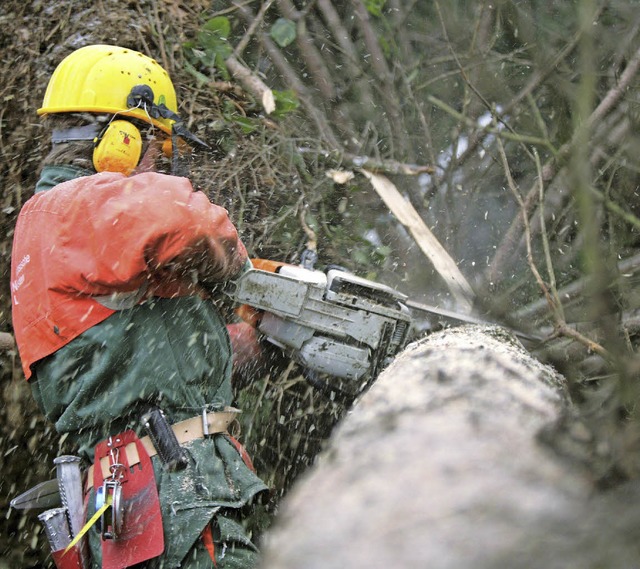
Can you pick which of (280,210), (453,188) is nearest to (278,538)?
(280,210)

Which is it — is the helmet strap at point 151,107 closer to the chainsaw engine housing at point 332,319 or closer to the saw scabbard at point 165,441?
the chainsaw engine housing at point 332,319

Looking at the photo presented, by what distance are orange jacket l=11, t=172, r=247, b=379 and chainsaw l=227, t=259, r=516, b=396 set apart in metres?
0.44

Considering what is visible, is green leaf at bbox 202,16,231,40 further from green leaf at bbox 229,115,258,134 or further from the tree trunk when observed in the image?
the tree trunk

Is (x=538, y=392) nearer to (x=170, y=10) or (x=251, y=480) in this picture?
(x=251, y=480)

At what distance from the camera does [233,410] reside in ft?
7.75

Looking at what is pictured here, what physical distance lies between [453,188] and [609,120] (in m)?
1.16

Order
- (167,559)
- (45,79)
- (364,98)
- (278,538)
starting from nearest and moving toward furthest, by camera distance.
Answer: (278,538) < (167,559) < (45,79) < (364,98)

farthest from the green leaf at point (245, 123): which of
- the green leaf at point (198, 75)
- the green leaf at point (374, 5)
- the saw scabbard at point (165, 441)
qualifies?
A: the saw scabbard at point (165, 441)

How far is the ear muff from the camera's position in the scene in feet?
7.88

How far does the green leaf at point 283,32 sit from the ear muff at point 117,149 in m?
2.11

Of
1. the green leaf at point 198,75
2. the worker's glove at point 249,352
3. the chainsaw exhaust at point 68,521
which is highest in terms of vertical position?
the green leaf at point 198,75

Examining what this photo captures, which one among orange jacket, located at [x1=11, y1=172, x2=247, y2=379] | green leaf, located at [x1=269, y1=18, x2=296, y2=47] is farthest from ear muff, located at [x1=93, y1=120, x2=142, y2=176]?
green leaf, located at [x1=269, y1=18, x2=296, y2=47]

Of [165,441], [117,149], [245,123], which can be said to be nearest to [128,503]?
[165,441]

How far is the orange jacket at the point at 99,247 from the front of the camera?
6.55ft
